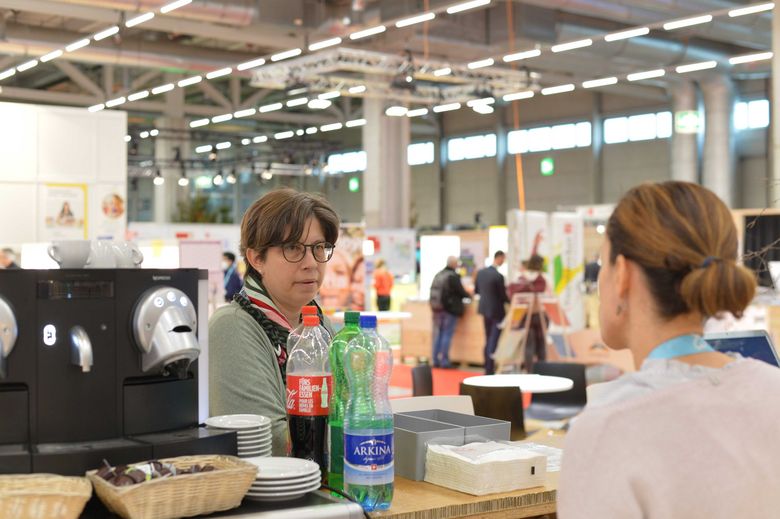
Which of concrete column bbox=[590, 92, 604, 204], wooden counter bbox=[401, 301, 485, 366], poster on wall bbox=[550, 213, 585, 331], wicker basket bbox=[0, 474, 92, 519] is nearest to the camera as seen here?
wicker basket bbox=[0, 474, 92, 519]

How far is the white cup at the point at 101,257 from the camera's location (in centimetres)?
199

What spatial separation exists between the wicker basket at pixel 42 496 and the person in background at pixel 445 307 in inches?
446

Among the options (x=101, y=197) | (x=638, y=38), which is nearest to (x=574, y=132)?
(x=638, y=38)

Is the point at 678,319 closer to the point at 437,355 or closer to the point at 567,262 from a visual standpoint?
the point at 567,262

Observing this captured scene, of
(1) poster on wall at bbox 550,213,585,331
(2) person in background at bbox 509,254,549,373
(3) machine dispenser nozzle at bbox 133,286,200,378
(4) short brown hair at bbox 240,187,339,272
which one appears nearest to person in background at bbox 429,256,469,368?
(1) poster on wall at bbox 550,213,585,331

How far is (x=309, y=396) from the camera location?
2.05 metres

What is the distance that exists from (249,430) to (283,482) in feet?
0.70

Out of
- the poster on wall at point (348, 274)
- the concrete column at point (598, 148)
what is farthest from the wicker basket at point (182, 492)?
the concrete column at point (598, 148)

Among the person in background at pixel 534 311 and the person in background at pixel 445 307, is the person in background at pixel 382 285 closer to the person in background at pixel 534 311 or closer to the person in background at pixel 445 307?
the person in background at pixel 445 307

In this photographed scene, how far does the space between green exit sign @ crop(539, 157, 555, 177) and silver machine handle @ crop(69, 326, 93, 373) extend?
2389 cm

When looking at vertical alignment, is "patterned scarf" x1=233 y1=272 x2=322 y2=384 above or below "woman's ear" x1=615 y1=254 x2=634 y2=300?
below

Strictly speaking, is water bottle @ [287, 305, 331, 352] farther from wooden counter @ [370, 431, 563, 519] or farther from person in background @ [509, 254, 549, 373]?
person in background @ [509, 254, 549, 373]

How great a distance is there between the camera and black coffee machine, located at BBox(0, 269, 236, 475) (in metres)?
1.79

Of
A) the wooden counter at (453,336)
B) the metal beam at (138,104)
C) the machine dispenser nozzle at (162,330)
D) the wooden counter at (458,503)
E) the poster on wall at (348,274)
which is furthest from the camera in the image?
the metal beam at (138,104)
